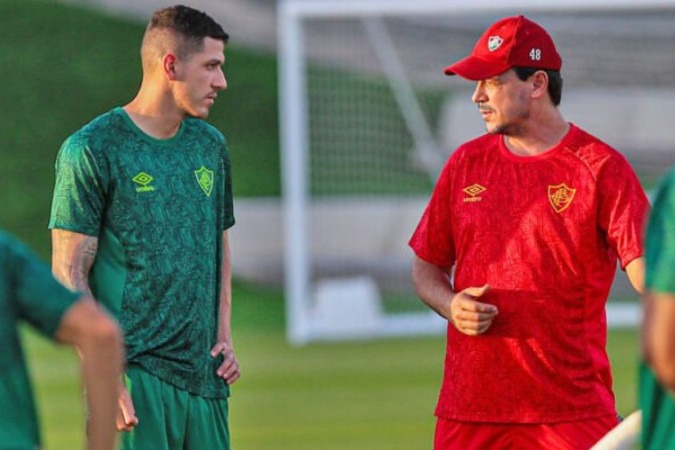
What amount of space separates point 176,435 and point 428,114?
11.5 m

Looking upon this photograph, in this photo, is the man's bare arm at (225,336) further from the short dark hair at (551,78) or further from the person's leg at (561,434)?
the short dark hair at (551,78)

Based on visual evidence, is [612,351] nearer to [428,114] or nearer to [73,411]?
[428,114]

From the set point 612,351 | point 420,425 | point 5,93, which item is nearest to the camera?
point 420,425

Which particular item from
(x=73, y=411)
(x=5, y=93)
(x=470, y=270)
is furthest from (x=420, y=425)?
(x=5, y=93)

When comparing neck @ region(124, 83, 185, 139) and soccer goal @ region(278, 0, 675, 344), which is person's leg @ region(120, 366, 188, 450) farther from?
soccer goal @ region(278, 0, 675, 344)

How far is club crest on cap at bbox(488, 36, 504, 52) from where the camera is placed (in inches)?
221

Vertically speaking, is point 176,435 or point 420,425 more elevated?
point 176,435

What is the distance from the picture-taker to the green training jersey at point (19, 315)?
3.49 m

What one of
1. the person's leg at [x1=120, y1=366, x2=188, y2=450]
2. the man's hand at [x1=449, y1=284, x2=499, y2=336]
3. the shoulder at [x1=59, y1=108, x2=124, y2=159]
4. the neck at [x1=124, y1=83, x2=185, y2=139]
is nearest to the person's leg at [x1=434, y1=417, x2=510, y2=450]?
the man's hand at [x1=449, y1=284, x2=499, y2=336]

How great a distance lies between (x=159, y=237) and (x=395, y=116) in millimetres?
11657

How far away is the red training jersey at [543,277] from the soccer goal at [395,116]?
1033 centimetres

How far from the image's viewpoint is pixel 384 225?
1794 centimetres

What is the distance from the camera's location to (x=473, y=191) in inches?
218

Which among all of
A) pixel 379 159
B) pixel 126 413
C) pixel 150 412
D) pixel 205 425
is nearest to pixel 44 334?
pixel 126 413
